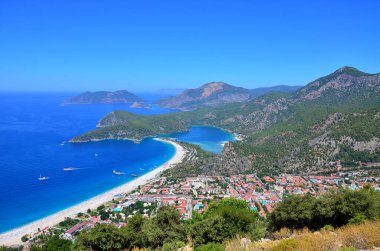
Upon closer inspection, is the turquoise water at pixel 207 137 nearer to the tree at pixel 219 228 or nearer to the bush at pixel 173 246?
the tree at pixel 219 228

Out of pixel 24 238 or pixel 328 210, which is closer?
pixel 328 210

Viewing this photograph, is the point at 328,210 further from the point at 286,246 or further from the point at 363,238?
the point at 286,246

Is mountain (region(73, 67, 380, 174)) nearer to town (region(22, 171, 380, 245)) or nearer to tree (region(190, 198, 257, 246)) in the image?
town (region(22, 171, 380, 245))

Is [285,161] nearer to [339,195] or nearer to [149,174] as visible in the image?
[149,174]

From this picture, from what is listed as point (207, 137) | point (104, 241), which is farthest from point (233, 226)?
point (207, 137)

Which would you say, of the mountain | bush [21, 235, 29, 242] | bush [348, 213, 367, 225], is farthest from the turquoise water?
bush [348, 213, 367, 225]

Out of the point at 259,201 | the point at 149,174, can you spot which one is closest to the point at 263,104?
the point at 149,174
